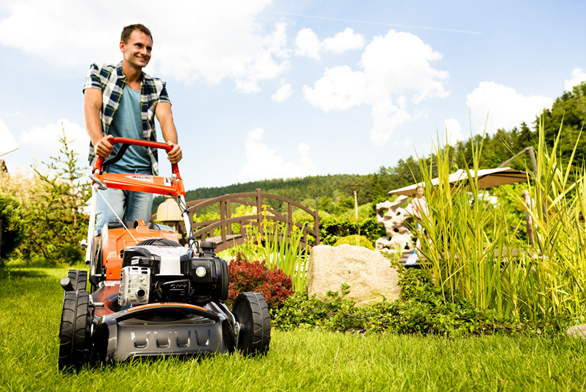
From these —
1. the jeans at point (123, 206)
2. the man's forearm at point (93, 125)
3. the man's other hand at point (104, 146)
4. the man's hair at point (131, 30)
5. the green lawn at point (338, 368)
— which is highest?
the man's hair at point (131, 30)

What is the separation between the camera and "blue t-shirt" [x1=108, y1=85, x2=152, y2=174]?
318 centimetres

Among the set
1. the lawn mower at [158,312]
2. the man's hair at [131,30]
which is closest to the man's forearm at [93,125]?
the lawn mower at [158,312]

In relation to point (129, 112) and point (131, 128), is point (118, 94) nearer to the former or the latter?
point (129, 112)

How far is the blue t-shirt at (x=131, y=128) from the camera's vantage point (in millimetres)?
3178

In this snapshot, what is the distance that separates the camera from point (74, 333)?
6.58 feet

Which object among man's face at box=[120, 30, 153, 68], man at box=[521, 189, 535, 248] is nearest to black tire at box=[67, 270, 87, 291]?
man's face at box=[120, 30, 153, 68]

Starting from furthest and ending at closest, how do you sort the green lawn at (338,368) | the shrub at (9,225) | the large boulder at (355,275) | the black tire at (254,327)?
1. the shrub at (9,225)
2. the large boulder at (355,275)
3. the black tire at (254,327)
4. the green lawn at (338,368)

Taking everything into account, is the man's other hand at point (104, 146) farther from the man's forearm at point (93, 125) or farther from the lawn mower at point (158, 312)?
the man's forearm at point (93, 125)

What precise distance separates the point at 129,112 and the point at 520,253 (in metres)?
3.45

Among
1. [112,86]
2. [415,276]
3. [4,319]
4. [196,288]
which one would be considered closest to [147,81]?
[112,86]

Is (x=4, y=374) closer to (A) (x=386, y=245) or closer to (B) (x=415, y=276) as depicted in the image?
(B) (x=415, y=276)

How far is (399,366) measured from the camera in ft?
7.73

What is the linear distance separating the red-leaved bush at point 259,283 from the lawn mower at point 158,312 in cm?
186

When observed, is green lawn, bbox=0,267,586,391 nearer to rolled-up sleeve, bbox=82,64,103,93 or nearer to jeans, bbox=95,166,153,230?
→ jeans, bbox=95,166,153,230
